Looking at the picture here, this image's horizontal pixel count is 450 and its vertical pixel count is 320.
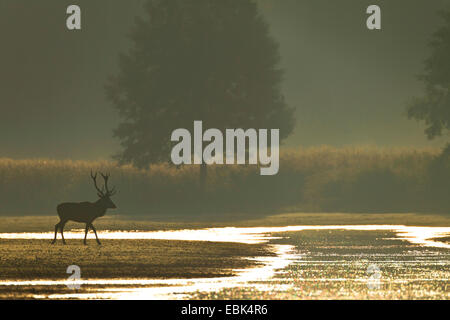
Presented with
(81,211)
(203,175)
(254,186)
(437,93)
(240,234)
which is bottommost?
(240,234)

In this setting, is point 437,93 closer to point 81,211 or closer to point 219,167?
point 219,167

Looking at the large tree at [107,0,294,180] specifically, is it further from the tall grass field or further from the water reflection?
the water reflection

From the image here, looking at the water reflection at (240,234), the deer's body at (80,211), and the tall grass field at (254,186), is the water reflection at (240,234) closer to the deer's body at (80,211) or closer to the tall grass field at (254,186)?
the deer's body at (80,211)

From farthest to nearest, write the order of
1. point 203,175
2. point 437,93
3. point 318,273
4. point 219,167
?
point 219,167 < point 203,175 < point 437,93 < point 318,273

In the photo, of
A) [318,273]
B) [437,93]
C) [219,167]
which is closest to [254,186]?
[219,167]

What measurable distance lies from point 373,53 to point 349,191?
5406 inches

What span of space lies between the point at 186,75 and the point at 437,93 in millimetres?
13387

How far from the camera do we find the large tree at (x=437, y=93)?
58.4 m

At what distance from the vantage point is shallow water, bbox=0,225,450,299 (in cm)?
1938

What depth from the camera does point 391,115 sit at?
173m

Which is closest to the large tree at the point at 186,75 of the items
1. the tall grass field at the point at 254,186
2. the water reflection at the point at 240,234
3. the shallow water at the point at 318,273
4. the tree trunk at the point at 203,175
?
the tall grass field at the point at 254,186

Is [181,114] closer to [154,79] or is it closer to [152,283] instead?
[154,79]

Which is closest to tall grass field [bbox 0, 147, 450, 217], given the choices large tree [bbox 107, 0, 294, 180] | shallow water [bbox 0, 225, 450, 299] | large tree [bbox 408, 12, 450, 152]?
large tree [bbox 408, 12, 450, 152]

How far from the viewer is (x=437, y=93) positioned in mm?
60156
